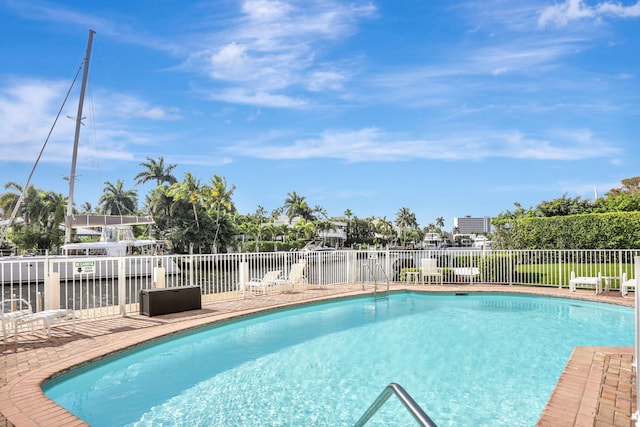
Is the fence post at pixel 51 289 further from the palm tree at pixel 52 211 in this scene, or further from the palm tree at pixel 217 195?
the palm tree at pixel 52 211

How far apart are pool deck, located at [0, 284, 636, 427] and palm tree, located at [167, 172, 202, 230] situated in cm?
3188

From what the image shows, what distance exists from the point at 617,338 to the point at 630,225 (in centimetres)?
1162

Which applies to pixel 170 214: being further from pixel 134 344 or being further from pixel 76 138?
pixel 134 344

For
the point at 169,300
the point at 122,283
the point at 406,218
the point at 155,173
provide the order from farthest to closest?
1. the point at 406,218
2. the point at 155,173
3. the point at 169,300
4. the point at 122,283

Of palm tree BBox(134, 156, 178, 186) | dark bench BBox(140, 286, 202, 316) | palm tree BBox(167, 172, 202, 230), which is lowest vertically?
dark bench BBox(140, 286, 202, 316)

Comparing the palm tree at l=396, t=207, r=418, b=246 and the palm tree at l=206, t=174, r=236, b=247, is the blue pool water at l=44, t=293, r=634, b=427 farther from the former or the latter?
the palm tree at l=396, t=207, r=418, b=246

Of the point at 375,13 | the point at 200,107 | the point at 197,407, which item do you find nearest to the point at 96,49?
the point at 200,107

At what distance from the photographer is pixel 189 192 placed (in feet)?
135

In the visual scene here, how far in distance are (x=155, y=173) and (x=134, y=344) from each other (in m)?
50.3

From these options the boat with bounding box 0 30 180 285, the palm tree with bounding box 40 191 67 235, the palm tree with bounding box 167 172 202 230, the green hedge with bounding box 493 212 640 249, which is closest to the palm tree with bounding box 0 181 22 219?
the palm tree with bounding box 40 191 67 235

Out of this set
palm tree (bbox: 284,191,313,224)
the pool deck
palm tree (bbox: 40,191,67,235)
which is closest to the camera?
the pool deck

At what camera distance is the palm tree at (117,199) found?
61.6m

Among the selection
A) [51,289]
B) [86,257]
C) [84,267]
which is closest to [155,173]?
[86,257]

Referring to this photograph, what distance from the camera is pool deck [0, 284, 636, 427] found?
412cm
